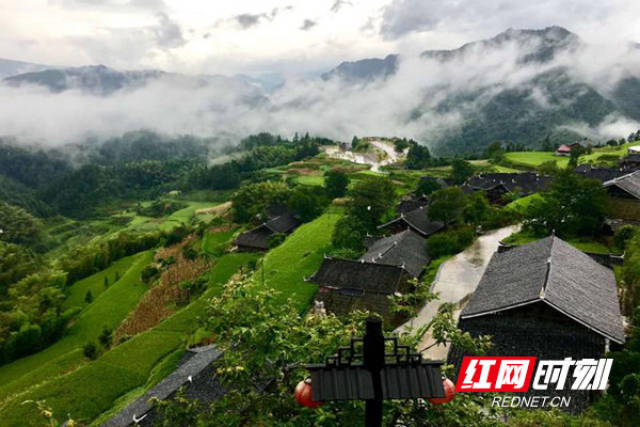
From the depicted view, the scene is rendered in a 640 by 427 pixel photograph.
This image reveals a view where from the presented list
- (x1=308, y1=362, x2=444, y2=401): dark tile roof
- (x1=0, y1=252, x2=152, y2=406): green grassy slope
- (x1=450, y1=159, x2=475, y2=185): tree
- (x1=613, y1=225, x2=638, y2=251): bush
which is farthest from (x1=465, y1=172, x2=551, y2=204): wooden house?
(x1=308, y1=362, x2=444, y2=401): dark tile roof

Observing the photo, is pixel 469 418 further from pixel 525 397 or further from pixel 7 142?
pixel 7 142

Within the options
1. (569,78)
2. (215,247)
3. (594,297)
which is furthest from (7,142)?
(569,78)

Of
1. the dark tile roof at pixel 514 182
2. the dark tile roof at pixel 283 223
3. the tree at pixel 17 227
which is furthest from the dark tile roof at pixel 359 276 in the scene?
the tree at pixel 17 227

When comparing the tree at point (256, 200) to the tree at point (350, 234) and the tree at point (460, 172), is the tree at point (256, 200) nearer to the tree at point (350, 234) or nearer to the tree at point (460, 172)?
the tree at point (350, 234)

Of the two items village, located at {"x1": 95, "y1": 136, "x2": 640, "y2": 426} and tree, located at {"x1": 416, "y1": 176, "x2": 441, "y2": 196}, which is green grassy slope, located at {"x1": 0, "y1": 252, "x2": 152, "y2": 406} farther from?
tree, located at {"x1": 416, "y1": 176, "x2": 441, "y2": 196}

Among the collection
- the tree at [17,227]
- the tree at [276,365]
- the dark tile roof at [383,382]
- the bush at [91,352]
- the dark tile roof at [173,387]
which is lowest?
the tree at [17,227]
